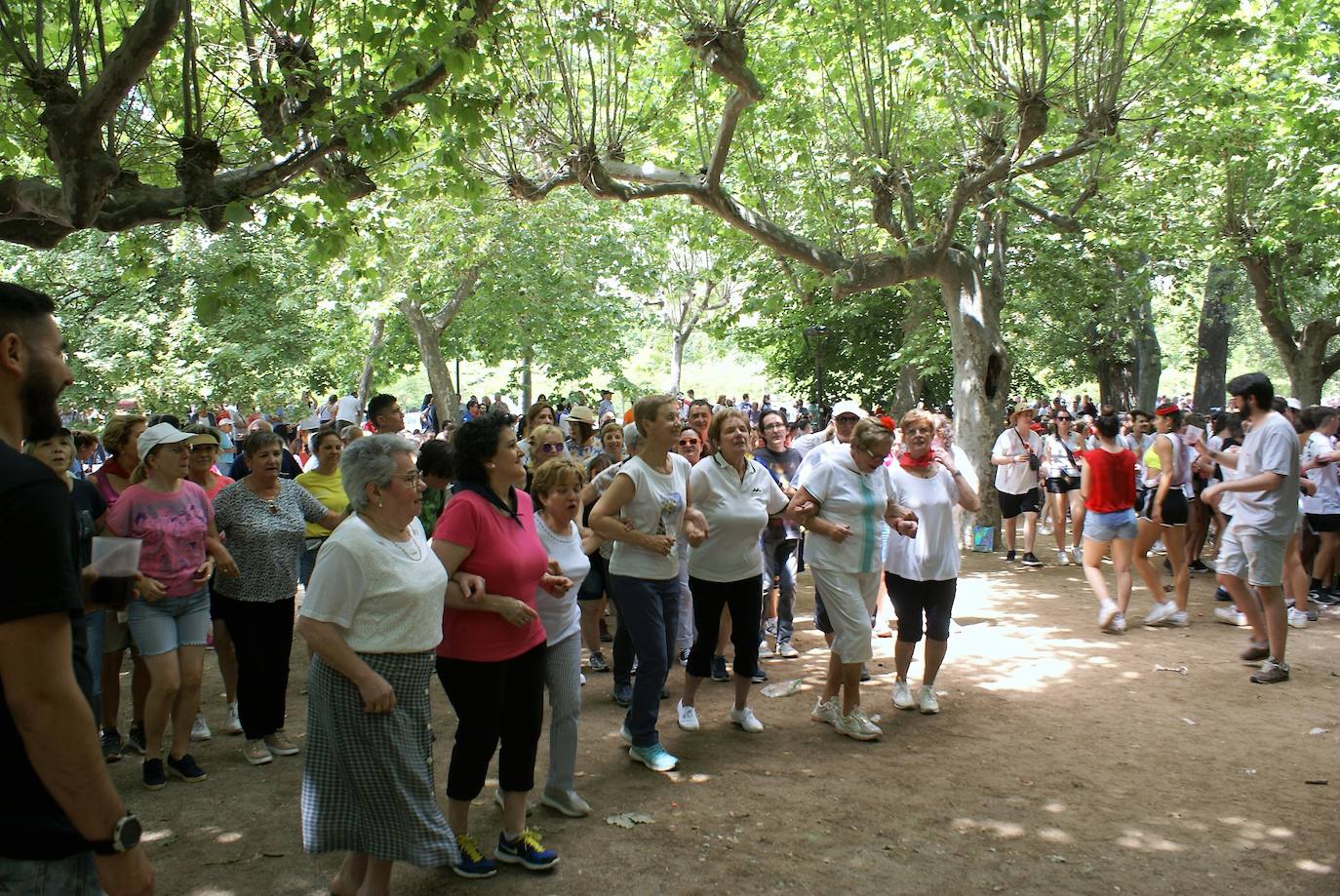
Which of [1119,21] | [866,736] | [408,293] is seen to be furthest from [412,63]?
[408,293]

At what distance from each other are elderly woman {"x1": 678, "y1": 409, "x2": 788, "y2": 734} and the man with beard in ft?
12.9

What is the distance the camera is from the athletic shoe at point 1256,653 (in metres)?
7.54

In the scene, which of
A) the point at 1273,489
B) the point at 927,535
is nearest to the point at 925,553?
the point at 927,535

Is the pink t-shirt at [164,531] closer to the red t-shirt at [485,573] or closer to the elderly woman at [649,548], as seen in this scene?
the red t-shirt at [485,573]

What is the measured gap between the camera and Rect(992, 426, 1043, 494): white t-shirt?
1188cm

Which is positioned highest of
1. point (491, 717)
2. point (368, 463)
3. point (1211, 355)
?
point (1211, 355)

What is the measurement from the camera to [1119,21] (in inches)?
396

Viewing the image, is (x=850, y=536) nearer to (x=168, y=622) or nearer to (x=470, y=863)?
(x=470, y=863)

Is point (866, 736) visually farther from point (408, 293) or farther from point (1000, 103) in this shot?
point (408, 293)

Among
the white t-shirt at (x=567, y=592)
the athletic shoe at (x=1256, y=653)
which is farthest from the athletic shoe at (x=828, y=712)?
the athletic shoe at (x=1256, y=653)

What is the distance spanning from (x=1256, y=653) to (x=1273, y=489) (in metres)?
1.34

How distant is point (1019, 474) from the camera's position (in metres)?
12.1

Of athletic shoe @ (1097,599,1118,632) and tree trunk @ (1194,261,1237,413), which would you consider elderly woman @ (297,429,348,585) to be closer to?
athletic shoe @ (1097,599,1118,632)

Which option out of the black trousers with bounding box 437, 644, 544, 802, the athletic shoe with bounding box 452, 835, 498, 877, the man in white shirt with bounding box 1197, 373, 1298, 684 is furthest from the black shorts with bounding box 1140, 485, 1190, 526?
the athletic shoe with bounding box 452, 835, 498, 877
